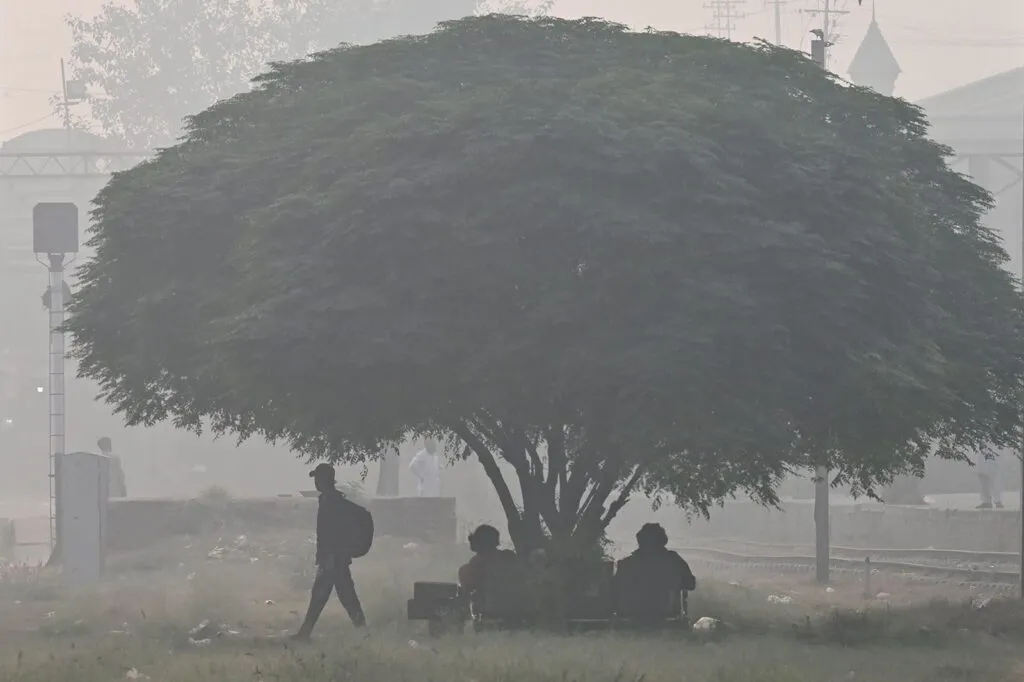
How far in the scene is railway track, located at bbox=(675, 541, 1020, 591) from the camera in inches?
1138

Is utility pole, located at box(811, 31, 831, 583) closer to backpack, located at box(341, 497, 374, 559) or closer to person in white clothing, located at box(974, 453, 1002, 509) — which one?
person in white clothing, located at box(974, 453, 1002, 509)

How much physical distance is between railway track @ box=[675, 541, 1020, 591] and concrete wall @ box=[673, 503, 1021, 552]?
2.58 feet

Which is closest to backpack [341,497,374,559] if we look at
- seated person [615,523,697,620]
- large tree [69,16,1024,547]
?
large tree [69,16,1024,547]

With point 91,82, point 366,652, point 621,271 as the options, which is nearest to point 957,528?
point 621,271

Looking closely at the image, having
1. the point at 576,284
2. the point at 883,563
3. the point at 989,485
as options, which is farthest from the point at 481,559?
the point at 989,485

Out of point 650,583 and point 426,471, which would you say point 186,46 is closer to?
point 426,471

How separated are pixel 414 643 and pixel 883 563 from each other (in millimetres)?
17979

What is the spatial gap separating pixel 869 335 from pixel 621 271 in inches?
91.6

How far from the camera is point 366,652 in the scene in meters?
14.0

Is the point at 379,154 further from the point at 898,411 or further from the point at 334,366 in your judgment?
the point at 898,411

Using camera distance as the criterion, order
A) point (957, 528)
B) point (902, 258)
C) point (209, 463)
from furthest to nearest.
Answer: point (209, 463), point (957, 528), point (902, 258)

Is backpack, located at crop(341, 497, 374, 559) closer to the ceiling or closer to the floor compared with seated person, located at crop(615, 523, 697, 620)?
closer to the ceiling

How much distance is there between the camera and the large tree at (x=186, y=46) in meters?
80.7

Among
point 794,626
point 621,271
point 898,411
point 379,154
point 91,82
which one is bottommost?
point 794,626
